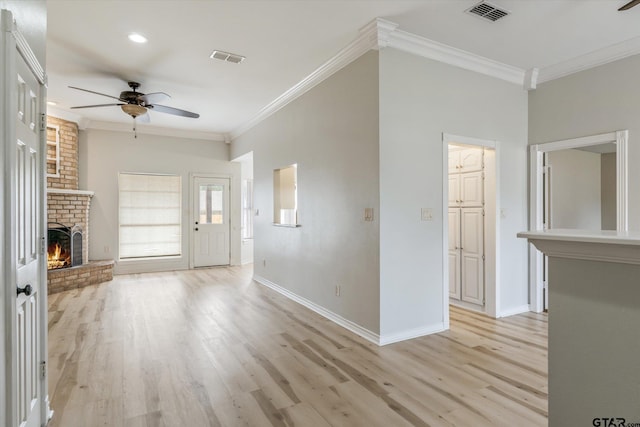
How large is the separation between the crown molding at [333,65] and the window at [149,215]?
3.13 meters

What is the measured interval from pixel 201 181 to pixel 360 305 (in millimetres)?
5647

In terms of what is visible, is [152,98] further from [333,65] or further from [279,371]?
[279,371]

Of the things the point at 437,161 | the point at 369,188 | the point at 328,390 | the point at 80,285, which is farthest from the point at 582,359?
the point at 80,285

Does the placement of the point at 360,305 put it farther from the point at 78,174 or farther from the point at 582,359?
the point at 78,174

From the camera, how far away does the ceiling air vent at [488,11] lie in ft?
9.46

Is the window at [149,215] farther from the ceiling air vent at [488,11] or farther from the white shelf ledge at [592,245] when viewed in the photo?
the white shelf ledge at [592,245]

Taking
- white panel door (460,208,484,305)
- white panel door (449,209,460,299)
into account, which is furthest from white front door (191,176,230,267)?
white panel door (460,208,484,305)

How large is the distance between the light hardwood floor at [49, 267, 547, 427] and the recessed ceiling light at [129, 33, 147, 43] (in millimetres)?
3118

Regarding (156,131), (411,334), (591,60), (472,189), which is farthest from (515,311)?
A: (156,131)

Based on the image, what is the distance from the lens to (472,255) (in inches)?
177

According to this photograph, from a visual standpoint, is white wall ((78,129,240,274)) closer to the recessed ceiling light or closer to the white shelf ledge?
the recessed ceiling light

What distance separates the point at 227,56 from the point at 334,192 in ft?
6.59

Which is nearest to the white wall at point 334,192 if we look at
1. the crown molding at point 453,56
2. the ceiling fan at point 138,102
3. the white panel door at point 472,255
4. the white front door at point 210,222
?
the crown molding at point 453,56

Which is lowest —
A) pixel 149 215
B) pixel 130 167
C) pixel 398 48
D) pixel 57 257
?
pixel 57 257
